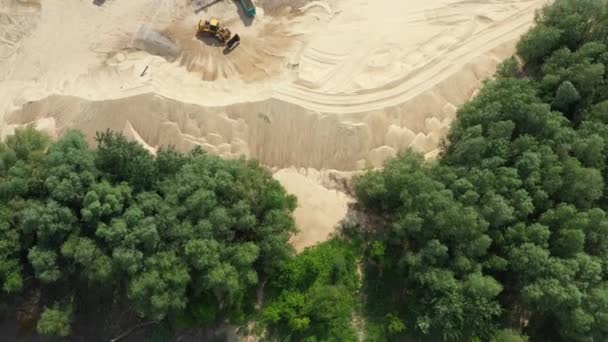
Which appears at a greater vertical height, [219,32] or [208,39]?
[219,32]

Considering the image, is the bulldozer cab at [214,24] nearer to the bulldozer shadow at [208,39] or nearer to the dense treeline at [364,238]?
the bulldozer shadow at [208,39]

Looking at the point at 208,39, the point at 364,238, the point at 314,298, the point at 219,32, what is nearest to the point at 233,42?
the point at 219,32

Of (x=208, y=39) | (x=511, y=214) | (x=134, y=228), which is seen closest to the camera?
(x=134, y=228)

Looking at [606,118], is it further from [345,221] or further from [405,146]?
[345,221]

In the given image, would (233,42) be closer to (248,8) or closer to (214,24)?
(214,24)

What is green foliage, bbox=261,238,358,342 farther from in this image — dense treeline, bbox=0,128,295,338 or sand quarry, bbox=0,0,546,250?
sand quarry, bbox=0,0,546,250

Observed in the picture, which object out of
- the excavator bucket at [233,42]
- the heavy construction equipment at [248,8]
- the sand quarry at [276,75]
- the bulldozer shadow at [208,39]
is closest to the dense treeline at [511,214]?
the sand quarry at [276,75]
